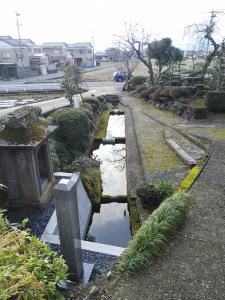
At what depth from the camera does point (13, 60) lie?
49.2 meters

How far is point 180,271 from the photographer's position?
4.55 metres

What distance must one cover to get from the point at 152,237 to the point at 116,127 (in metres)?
13.2

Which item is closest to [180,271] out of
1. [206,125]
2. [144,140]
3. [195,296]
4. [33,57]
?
[195,296]

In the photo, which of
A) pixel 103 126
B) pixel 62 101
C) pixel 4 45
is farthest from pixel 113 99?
pixel 4 45

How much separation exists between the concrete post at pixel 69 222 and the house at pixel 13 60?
1786 inches

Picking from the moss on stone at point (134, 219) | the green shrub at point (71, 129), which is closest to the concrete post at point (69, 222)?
the moss on stone at point (134, 219)

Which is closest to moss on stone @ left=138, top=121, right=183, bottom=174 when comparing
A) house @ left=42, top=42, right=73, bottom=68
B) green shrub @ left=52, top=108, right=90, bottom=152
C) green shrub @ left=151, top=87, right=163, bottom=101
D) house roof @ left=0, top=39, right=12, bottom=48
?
green shrub @ left=52, top=108, right=90, bottom=152

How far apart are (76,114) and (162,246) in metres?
7.41

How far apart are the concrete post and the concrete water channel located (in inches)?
94.0

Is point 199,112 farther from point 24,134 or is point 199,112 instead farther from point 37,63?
point 37,63

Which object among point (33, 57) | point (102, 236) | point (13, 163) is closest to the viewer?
point (13, 163)

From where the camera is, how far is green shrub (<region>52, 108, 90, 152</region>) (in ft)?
35.5

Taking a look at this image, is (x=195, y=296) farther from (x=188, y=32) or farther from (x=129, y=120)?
(x=188, y=32)

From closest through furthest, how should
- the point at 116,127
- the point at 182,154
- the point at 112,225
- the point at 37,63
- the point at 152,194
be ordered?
the point at 152,194 < the point at 112,225 < the point at 182,154 < the point at 116,127 < the point at 37,63
